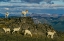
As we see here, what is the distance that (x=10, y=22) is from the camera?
110188 millimetres

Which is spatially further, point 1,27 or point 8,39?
point 1,27

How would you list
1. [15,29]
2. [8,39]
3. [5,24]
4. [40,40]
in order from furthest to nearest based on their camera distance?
[5,24] → [15,29] → [40,40] → [8,39]

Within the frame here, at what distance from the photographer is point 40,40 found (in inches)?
3551

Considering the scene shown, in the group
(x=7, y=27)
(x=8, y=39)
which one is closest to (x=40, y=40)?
(x=8, y=39)

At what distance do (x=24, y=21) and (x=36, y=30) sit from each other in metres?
6.22

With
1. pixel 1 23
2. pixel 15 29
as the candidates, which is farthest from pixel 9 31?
pixel 1 23

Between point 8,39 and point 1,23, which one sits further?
point 1,23

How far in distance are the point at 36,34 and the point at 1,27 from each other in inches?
469

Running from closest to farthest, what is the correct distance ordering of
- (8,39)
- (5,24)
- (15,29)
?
(8,39)
(15,29)
(5,24)

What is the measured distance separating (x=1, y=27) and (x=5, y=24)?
14.8 ft

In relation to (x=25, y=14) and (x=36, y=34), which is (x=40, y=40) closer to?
(x=36, y=34)

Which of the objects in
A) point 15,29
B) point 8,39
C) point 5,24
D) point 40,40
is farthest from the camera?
point 5,24

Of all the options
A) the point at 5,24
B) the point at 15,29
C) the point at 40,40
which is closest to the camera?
the point at 40,40

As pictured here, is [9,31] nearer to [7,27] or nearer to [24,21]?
[7,27]
